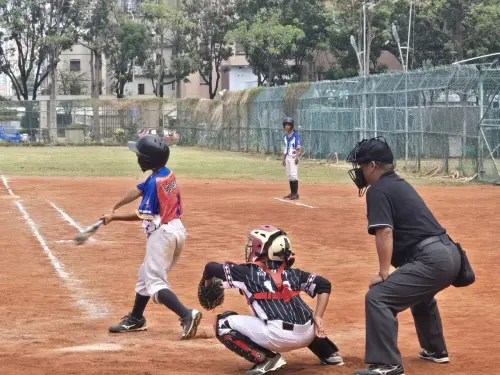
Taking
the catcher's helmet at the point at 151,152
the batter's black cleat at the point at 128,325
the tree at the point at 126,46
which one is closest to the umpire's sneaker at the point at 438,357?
the batter's black cleat at the point at 128,325

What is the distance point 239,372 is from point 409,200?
69.4 inches

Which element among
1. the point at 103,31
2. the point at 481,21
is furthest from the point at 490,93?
the point at 103,31

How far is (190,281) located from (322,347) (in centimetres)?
464

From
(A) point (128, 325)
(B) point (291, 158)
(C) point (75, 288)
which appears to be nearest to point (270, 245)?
(A) point (128, 325)

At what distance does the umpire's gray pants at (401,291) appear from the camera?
22.3 ft

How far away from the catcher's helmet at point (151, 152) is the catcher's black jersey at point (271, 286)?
67.3 inches

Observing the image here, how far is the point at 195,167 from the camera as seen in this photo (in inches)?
1470

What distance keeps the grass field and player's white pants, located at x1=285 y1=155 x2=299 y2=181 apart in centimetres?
634

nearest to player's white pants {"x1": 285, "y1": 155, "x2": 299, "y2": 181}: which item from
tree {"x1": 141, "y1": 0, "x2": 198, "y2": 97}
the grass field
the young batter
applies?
the grass field

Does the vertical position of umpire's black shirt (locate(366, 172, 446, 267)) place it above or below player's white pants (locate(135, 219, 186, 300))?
above

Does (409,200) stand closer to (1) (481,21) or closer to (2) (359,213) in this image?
(2) (359,213)

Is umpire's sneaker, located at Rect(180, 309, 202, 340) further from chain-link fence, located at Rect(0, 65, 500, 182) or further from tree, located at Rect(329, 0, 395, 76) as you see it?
tree, located at Rect(329, 0, 395, 76)

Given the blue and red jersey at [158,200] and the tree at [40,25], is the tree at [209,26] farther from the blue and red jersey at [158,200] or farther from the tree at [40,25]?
the blue and red jersey at [158,200]

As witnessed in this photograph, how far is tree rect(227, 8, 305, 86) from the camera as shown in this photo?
6919 cm
